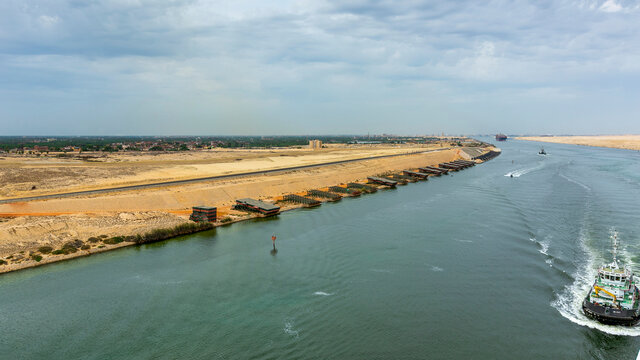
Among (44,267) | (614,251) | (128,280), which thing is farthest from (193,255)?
(614,251)

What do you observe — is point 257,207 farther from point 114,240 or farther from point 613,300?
point 613,300

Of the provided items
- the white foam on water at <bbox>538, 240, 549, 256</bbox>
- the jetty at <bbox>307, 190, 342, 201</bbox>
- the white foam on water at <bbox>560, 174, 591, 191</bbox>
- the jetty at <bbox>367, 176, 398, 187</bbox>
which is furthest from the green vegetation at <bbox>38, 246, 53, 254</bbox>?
the white foam on water at <bbox>560, 174, 591, 191</bbox>

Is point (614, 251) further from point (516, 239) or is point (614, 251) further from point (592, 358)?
point (592, 358)

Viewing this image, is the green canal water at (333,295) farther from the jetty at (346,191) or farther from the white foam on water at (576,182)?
the white foam on water at (576,182)

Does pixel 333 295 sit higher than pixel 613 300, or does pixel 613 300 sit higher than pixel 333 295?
pixel 613 300

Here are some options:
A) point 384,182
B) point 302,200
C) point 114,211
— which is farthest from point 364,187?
point 114,211

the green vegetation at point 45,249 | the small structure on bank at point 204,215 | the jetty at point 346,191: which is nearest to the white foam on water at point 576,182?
the jetty at point 346,191

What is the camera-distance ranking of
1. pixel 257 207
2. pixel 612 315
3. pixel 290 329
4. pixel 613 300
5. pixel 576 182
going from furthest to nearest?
pixel 576 182, pixel 257 207, pixel 613 300, pixel 612 315, pixel 290 329

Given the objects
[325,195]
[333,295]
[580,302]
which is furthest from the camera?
[325,195]
